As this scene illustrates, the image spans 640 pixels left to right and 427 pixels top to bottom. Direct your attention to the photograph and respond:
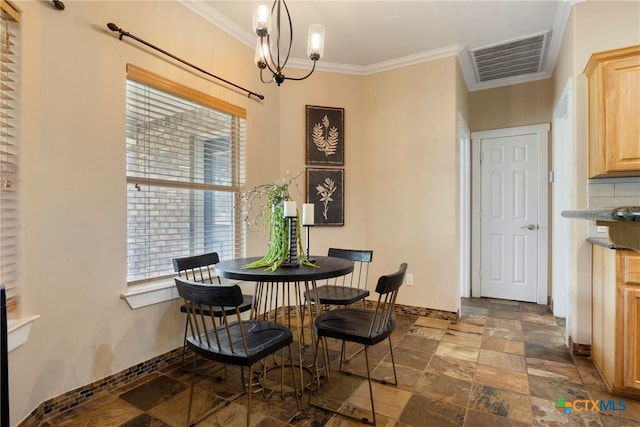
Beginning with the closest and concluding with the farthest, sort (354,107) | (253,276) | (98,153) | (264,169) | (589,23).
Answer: (253,276) → (98,153) → (589,23) → (264,169) → (354,107)

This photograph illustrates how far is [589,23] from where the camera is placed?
Answer: 7.91 feet

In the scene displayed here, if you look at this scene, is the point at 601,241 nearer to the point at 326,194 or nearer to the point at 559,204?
the point at 559,204

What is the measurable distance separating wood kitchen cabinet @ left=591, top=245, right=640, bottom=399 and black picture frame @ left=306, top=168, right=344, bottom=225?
7.38ft

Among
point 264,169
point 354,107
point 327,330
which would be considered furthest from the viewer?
point 354,107

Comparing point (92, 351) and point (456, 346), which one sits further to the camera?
point (456, 346)

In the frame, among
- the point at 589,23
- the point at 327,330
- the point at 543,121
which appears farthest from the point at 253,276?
the point at 543,121

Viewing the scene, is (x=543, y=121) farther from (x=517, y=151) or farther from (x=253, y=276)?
(x=253, y=276)

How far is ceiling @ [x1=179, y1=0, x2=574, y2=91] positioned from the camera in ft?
8.52

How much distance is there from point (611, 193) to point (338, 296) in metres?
2.07

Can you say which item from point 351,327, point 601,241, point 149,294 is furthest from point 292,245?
point 601,241

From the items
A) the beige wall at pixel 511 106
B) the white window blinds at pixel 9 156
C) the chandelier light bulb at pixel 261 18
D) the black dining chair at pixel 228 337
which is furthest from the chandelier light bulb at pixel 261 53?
the beige wall at pixel 511 106

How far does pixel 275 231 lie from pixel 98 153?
1130 mm

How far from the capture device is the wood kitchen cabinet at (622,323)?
182 centimetres

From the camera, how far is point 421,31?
117 inches
